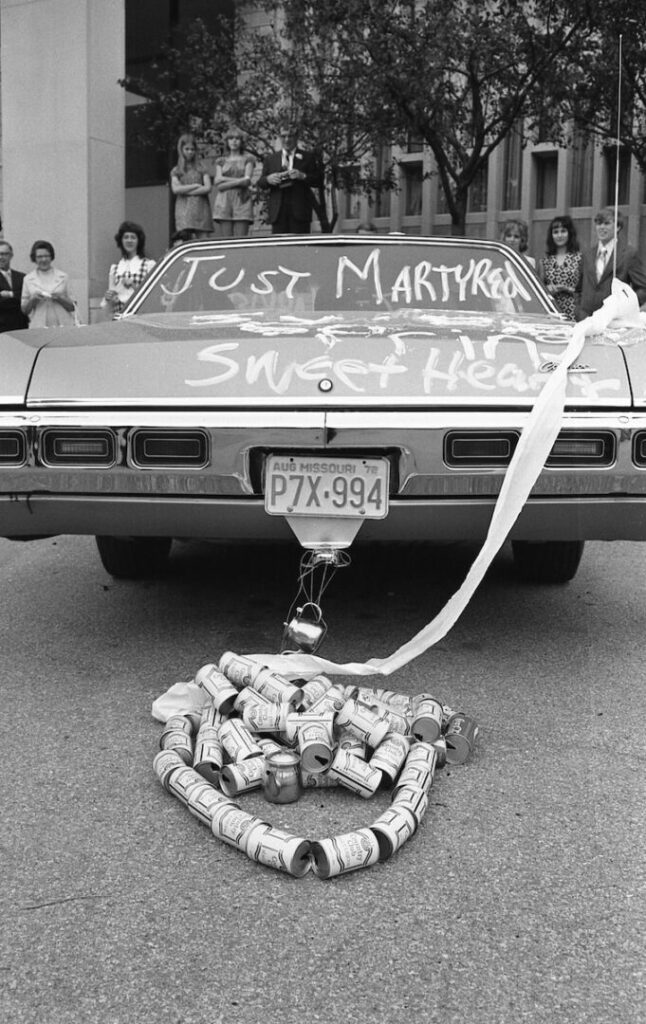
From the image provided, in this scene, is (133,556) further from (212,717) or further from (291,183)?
(291,183)

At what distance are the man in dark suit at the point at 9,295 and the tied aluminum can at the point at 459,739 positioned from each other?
29.7 ft

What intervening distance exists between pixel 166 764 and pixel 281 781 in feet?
0.87

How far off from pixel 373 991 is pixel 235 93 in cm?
1843

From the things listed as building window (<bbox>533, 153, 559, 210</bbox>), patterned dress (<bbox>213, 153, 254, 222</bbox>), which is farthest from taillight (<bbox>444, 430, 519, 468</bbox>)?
building window (<bbox>533, 153, 559, 210</bbox>)

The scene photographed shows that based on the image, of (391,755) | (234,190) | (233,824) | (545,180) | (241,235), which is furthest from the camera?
(545,180)

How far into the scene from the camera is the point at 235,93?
1870 centimetres

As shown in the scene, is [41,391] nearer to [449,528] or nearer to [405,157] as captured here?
[449,528]

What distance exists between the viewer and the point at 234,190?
1324 centimetres

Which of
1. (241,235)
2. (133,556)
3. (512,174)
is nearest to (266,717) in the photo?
(133,556)

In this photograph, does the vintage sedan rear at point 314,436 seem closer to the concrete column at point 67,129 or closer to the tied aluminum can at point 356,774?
the tied aluminum can at point 356,774

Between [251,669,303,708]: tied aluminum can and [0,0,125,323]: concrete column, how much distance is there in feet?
42.1

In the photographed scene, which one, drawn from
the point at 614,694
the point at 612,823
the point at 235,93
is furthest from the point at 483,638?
the point at 235,93

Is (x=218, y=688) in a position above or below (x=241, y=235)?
below

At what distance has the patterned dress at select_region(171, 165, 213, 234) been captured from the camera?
13469 millimetres
